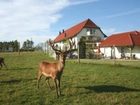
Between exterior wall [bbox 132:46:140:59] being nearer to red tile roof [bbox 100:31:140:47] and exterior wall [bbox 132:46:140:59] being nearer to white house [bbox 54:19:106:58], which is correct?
red tile roof [bbox 100:31:140:47]

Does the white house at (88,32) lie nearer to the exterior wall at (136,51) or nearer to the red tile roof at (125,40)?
the red tile roof at (125,40)

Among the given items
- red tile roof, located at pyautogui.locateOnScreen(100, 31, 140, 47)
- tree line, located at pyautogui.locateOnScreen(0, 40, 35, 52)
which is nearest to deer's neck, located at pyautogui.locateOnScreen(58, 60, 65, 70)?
red tile roof, located at pyautogui.locateOnScreen(100, 31, 140, 47)

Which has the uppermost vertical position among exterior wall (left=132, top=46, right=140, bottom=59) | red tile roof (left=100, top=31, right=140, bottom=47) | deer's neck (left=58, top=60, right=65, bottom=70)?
red tile roof (left=100, top=31, right=140, bottom=47)

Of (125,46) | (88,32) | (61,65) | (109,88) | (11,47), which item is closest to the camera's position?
(61,65)

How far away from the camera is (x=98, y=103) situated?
33.6ft

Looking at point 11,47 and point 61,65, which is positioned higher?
point 11,47

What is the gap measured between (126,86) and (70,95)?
151 inches

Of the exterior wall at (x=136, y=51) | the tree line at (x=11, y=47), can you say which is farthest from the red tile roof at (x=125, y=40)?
the tree line at (x=11, y=47)

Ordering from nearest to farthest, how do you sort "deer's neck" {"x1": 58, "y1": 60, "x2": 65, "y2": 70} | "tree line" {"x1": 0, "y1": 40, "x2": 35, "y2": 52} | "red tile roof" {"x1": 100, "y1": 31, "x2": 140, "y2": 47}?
"deer's neck" {"x1": 58, "y1": 60, "x2": 65, "y2": 70}, "red tile roof" {"x1": 100, "y1": 31, "x2": 140, "y2": 47}, "tree line" {"x1": 0, "y1": 40, "x2": 35, "y2": 52}

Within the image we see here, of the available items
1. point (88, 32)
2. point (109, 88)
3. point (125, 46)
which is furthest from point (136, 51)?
point (109, 88)

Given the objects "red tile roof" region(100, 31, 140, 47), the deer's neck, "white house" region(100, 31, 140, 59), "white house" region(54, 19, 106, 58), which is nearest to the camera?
the deer's neck

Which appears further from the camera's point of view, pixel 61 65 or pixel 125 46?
pixel 125 46

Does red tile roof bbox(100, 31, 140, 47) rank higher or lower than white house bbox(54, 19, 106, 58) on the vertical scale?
lower

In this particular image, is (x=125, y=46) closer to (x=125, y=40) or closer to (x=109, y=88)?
(x=125, y=40)
